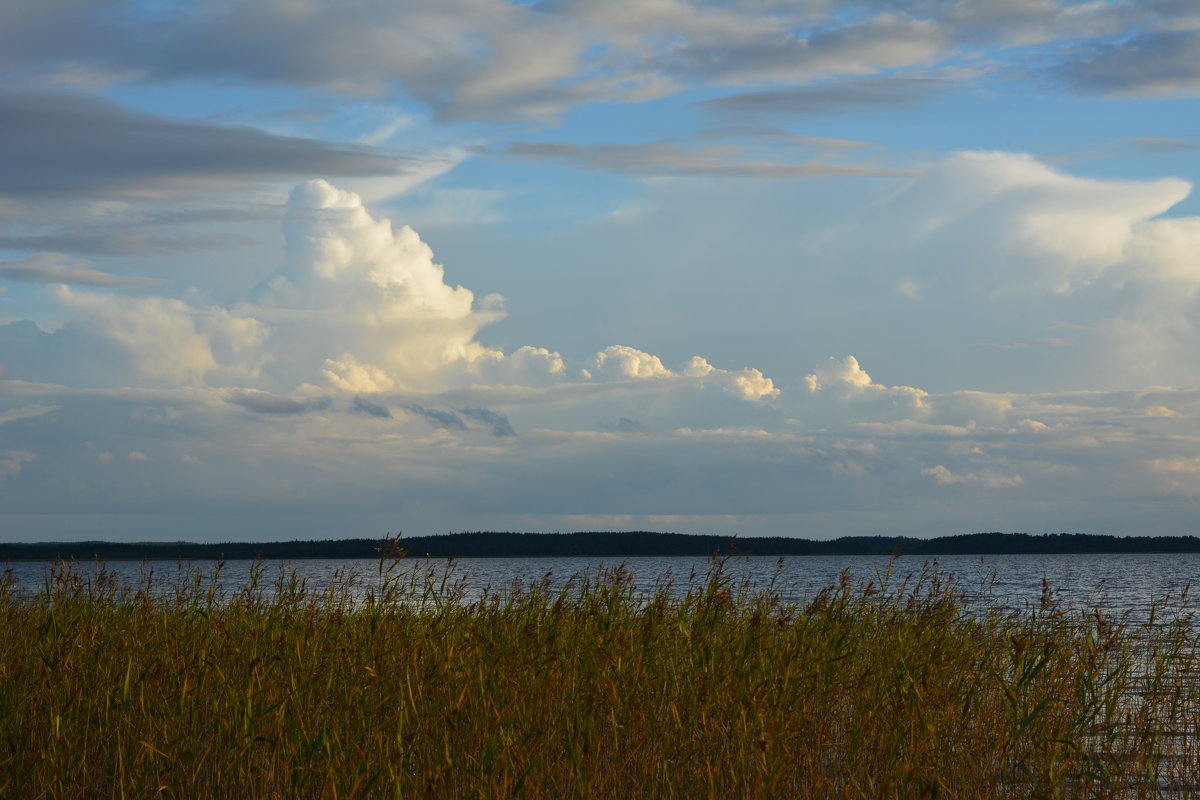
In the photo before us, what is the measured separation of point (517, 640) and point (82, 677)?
11.8 feet

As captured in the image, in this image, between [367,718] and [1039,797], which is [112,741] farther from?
[1039,797]

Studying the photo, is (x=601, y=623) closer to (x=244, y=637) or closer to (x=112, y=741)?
(x=244, y=637)

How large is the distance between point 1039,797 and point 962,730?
1.29 metres

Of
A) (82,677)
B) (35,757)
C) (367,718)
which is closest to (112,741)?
(35,757)

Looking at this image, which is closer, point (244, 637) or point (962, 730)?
point (962, 730)

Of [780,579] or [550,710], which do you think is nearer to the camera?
[550,710]

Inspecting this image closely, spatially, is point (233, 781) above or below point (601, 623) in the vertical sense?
below

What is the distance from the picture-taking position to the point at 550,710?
7.04 meters

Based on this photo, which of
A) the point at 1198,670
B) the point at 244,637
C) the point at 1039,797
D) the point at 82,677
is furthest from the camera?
the point at 1198,670

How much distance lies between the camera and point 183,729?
6.60m

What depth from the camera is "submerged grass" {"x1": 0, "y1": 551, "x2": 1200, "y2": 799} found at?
19.4 feet

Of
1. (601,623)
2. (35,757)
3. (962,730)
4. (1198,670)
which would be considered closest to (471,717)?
(601,623)

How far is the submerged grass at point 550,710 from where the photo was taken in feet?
19.4

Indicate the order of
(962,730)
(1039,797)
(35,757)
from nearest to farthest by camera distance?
(1039,797) → (35,757) → (962,730)
